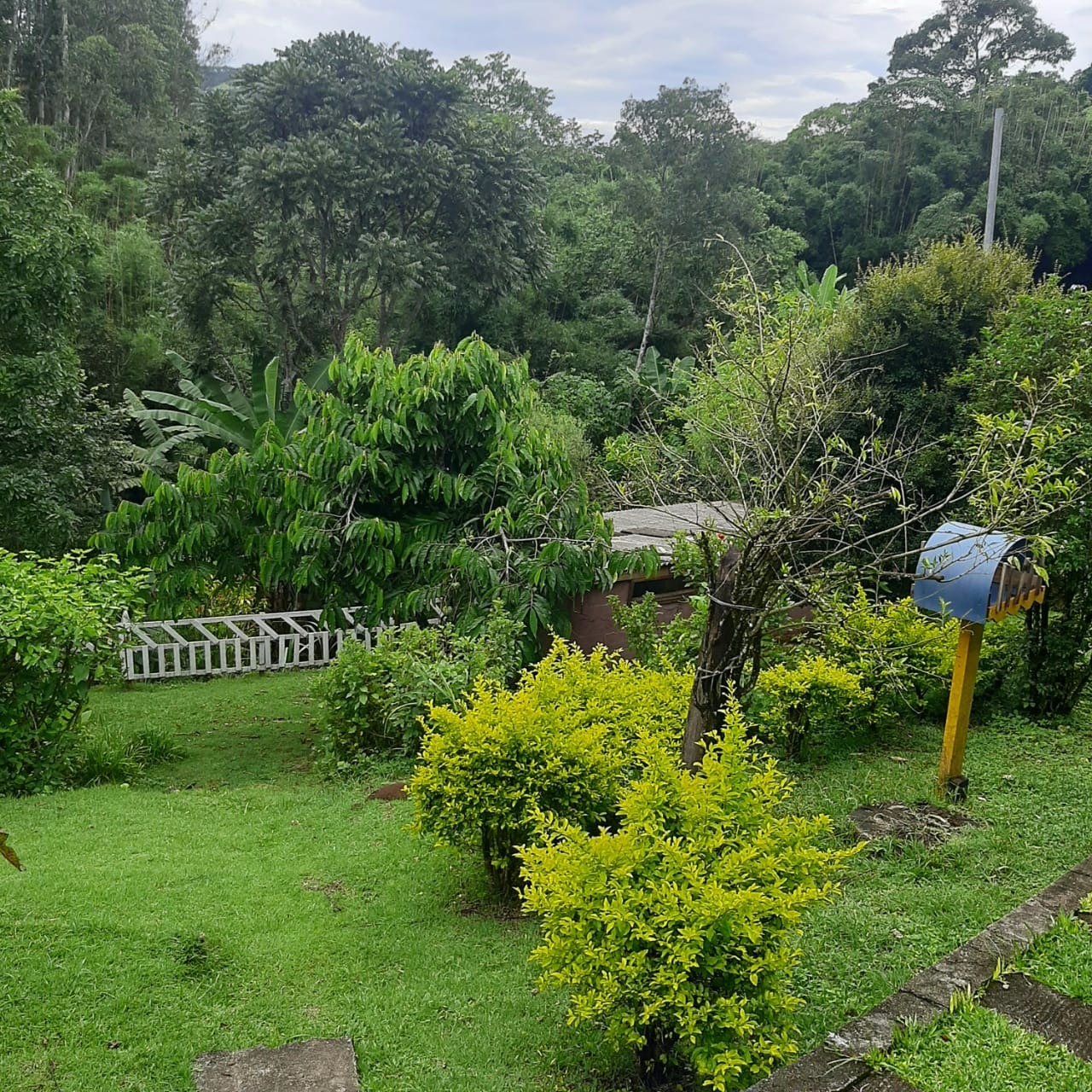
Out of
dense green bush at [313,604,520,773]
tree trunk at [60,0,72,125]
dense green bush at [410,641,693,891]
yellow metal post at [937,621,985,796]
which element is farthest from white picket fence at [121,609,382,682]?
tree trunk at [60,0,72,125]

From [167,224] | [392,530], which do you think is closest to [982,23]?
[167,224]

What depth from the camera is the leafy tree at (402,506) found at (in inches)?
283

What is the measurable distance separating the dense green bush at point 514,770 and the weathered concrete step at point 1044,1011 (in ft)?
5.07

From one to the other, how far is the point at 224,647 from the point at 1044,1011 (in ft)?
33.2

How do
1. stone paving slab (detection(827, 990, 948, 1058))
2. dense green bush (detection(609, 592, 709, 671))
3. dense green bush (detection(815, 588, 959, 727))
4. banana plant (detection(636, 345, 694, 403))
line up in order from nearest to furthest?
stone paving slab (detection(827, 990, 948, 1058)) < dense green bush (detection(815, 588, 959, 727)) < dense green bush (detection(609, 592, 709, 671)) < banana plant (detection(636, 345, 694, 403))

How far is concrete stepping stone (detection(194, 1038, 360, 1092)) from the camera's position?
3.00m

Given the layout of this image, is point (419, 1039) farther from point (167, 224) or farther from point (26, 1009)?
point (167, 224)

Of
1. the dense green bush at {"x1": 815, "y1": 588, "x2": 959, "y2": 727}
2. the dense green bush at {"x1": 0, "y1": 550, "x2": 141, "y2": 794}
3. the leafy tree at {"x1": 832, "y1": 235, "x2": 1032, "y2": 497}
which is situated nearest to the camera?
the dense green bush at {"x1": 0, "y1": 550, "x2": 141, "y2": 794}

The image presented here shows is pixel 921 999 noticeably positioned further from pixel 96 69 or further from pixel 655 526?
pixel 96 69

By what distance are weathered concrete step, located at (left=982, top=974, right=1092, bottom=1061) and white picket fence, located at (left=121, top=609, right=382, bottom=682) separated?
863 centimetres

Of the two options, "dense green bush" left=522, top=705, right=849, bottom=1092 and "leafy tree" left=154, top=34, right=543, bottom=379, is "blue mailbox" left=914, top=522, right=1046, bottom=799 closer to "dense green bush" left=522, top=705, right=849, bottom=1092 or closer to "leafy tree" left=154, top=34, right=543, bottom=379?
"dense green bush" left=522, top=705, right=849, bottom=1092

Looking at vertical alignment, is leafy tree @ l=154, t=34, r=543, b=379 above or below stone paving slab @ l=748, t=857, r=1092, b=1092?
above

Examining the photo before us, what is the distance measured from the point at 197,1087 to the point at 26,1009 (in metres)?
0.80

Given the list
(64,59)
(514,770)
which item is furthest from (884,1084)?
(64,59)
